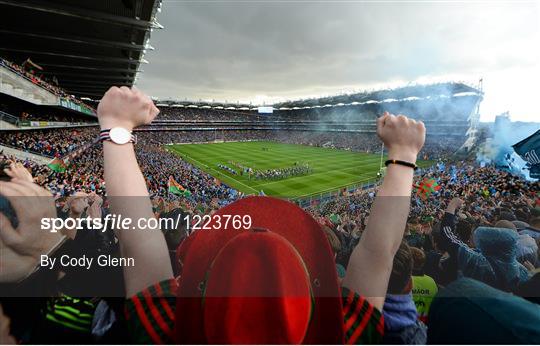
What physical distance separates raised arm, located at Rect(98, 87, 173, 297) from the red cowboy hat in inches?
7.7

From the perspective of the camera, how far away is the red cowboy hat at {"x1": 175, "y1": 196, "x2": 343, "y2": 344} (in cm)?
71

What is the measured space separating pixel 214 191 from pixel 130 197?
20196 millimetres

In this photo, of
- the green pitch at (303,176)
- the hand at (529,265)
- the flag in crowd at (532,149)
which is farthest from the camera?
the green pitch at (303,176)

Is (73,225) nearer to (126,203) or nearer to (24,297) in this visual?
(24,297)

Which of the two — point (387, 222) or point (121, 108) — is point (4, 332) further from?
point (387, 222)

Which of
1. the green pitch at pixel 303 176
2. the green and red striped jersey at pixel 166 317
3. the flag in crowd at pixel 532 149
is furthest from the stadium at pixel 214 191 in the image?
the flag in crowd at pixel 532 149

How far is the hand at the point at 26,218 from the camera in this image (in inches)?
48.6

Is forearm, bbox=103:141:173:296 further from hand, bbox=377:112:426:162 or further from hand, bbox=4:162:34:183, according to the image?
hand, bbox=377:112:426:162

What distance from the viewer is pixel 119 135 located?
1.11 m

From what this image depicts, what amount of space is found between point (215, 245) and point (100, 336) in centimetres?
71

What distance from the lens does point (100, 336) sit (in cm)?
121

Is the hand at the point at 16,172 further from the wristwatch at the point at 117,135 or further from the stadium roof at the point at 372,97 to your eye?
the stadium roof at the point at 372,97

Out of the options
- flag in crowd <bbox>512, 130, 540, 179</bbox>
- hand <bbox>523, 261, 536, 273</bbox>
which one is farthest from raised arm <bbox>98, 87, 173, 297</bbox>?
flag in crowd <bbox>512, 130, 540, 179</bbox>

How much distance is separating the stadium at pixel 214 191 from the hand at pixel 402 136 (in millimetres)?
44
